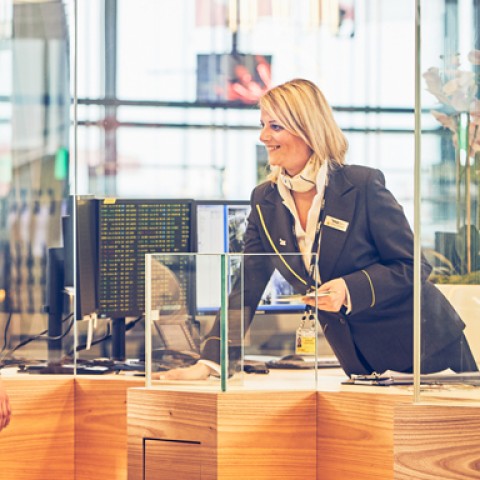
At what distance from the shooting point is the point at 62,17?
155 inches

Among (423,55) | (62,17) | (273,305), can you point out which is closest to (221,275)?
(273,305)

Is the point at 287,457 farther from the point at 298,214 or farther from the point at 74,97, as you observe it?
the point at 74,97

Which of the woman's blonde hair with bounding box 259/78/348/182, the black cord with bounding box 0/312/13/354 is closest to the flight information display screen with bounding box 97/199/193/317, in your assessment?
the black cord with bounding box 0/312/13/354

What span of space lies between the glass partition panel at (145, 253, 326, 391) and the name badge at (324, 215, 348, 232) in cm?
41

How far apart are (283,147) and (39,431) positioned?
115 centimetres

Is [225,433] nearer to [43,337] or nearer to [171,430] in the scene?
[171,430]

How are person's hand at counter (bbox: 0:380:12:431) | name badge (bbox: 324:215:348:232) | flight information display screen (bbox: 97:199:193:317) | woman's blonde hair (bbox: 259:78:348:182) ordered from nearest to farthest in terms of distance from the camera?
person's hand at counter (bbox: 0:380:12:431) → name badge (bbox: 324:215:348:232) → woman's blonde hair (bbox: 259:78:348:182) → flight information display screen (bbox: 97:199:193:317)

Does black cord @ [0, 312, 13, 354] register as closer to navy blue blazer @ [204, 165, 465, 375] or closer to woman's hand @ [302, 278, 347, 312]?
navy blue blazer @ [204, 165, 465, 375]

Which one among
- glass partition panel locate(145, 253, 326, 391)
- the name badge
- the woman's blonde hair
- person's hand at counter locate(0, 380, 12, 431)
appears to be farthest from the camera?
the woman's blonde hair

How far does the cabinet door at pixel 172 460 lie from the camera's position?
3.09 metres

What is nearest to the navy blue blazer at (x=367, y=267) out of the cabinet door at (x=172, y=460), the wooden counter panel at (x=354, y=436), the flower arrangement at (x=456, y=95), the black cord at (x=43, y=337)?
the wooden counter panel at (x=354, y=436)

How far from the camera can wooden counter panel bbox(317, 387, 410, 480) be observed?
3.13 m

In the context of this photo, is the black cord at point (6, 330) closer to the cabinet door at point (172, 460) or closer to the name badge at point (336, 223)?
the cabinet door at point (172, 460)

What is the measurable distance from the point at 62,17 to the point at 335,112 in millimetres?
955
